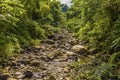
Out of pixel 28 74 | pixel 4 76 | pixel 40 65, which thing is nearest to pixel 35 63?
pixel 40 65

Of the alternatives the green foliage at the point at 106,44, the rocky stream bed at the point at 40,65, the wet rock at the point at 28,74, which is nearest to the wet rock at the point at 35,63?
the rocky stream bed at the point at 40,65

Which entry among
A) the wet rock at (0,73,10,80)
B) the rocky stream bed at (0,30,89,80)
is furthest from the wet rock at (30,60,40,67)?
the wet rock at (0,73,10,80)

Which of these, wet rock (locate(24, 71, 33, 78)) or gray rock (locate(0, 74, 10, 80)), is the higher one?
gray rock (locate(0, 74, 10, 80))

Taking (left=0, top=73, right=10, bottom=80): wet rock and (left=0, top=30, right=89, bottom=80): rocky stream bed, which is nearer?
(left=0, top=73, right=10, bottom=80): wet rock

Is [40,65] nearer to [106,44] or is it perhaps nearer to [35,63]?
[35,63]

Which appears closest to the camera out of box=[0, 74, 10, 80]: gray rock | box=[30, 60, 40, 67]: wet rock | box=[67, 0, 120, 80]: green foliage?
box=[0, 74, 10, 80]: gray rock

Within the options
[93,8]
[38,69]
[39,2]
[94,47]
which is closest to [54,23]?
[39,2]

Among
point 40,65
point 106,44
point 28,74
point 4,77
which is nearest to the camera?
point 4,77

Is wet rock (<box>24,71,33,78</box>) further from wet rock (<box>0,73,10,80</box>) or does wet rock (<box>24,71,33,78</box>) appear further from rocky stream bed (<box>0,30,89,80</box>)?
wet rock (<box>0,73,10,80</box>)

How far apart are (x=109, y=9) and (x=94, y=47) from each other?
7.20 feet

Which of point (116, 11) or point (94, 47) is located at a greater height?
point (116, 11)

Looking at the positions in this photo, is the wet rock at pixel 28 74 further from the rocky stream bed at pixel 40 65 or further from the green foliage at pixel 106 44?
the green foliage at pixel 106 44

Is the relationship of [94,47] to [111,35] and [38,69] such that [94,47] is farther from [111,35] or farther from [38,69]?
[38,69]

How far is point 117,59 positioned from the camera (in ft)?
31.3
